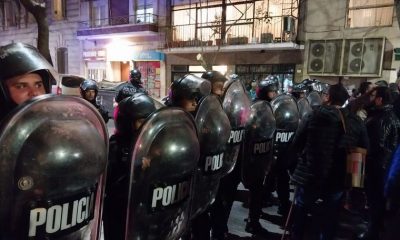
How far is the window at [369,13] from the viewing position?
11773mm

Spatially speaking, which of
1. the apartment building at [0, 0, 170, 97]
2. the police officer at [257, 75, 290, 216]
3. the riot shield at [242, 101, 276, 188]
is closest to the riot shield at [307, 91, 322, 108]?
the police officer at [257, 75, 290, 216]

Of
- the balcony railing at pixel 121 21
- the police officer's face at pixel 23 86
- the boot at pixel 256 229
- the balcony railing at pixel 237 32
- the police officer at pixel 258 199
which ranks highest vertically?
the balcony railing at pixel 121 21

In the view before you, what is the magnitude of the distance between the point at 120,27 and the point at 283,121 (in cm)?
1562

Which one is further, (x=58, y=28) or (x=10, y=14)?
(x=10, y=14)

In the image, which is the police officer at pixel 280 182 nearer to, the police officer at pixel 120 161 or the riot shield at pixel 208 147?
the riot shield at pixel 208 147

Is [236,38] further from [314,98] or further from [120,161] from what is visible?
[120,161]

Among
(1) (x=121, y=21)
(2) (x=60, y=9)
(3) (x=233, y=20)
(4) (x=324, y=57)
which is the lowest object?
(4) (x=324, y=57)

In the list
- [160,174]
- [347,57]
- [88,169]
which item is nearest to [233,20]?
[347,57]

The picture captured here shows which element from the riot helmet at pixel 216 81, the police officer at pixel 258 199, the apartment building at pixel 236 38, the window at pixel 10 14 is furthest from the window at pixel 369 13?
the window at pixel 10 14

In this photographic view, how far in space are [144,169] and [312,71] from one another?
504 inches

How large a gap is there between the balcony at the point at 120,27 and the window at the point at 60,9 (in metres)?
1.60

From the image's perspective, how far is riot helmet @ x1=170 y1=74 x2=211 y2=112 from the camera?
251cm

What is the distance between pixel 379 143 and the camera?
379 cm

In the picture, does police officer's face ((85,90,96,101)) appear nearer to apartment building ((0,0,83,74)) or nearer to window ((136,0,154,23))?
window ((136,0,154,23))
